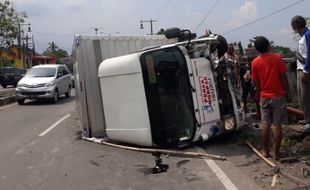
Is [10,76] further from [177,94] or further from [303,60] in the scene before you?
[303,60]

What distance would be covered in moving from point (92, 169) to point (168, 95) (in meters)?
2.01

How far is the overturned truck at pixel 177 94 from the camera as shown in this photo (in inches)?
339

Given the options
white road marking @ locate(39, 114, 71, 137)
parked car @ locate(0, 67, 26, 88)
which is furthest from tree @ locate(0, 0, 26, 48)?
white road marking @ locate(39, 114, 71, 137)

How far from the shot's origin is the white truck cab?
8602 millimetres

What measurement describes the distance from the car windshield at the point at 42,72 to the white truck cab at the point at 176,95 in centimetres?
1416

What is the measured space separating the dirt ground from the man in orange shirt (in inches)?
A: 14.8

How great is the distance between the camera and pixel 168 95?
8.78 metres

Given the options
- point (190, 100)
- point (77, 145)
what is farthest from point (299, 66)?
point (77, 145)

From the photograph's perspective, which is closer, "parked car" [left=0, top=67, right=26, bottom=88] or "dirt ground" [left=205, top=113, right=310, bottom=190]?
"dirt ground" [left=205, top=113, right=310, bottom=190]

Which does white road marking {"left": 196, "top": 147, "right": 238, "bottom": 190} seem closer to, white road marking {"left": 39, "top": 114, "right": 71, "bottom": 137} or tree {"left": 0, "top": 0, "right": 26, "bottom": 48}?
white road marking {"left": 39, "top": 114, "right": 71, "bottom": 137}

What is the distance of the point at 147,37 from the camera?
11.3 metres

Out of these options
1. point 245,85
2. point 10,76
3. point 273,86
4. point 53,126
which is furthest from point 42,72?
point 10,76

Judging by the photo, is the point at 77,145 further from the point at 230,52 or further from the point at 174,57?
the point at 230,52

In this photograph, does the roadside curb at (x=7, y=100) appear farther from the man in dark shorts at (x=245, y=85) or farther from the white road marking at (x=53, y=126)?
the man in dark shorts at (x=245, y=85)
